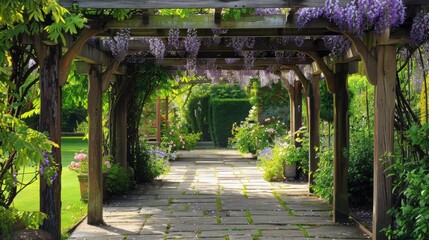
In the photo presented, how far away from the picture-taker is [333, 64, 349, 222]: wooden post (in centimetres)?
635

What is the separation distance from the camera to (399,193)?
456 cm

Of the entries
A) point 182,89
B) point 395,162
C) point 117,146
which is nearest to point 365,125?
point 395,162

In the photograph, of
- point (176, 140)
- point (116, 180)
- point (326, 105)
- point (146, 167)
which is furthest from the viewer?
point (176, 140)

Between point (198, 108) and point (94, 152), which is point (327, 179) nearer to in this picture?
point (94, 152)

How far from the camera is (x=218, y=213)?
269 inches

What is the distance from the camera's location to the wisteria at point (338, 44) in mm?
5871

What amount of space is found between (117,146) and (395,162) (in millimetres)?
5014

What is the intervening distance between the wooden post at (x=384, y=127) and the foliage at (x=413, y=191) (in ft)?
0.24

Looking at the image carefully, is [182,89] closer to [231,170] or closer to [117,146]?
[231,170]

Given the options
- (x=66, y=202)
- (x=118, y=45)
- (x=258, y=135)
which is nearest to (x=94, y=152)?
(x=118, y=45)

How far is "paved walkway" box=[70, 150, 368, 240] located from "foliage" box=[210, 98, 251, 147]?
1073 centimetres

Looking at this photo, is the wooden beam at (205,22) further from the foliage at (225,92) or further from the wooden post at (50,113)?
the foliage at (225,92)

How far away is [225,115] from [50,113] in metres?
16.7

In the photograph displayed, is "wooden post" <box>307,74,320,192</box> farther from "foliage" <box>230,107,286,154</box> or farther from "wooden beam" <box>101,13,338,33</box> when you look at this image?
"foliage" <box>230,107,286,154</box>
